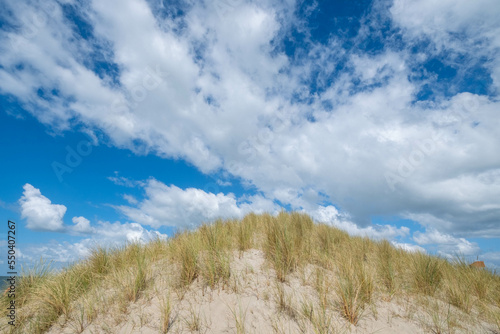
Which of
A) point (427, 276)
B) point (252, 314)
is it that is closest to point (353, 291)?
point (252, 314)

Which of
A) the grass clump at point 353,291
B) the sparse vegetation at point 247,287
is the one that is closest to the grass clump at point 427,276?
the sparse vegetation at point 247,287

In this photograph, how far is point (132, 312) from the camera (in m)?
4.38

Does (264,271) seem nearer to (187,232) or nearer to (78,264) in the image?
(187,232)

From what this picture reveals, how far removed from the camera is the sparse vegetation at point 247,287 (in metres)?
4.27

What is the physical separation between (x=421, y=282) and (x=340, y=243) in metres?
2.29

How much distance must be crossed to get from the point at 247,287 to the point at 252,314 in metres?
0.64

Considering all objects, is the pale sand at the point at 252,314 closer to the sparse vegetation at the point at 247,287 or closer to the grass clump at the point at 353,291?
the sparse vegetation at the point at 247,287

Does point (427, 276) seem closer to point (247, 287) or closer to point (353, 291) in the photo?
point (353, 291)

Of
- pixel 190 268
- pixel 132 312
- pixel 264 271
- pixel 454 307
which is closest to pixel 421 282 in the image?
pixel 454 307

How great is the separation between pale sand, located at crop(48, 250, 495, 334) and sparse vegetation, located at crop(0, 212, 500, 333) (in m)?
0.03

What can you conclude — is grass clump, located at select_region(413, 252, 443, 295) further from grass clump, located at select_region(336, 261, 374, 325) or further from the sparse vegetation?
grass clump, located at select_region(336, 261, 374, 325)

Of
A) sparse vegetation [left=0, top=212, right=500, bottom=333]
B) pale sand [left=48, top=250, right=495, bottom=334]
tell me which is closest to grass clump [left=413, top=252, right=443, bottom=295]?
sparse vegetation [left=0, top=212, right=500, bottom=333]

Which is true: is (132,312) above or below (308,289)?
below

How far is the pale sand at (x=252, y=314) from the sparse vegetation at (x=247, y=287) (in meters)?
0.03
